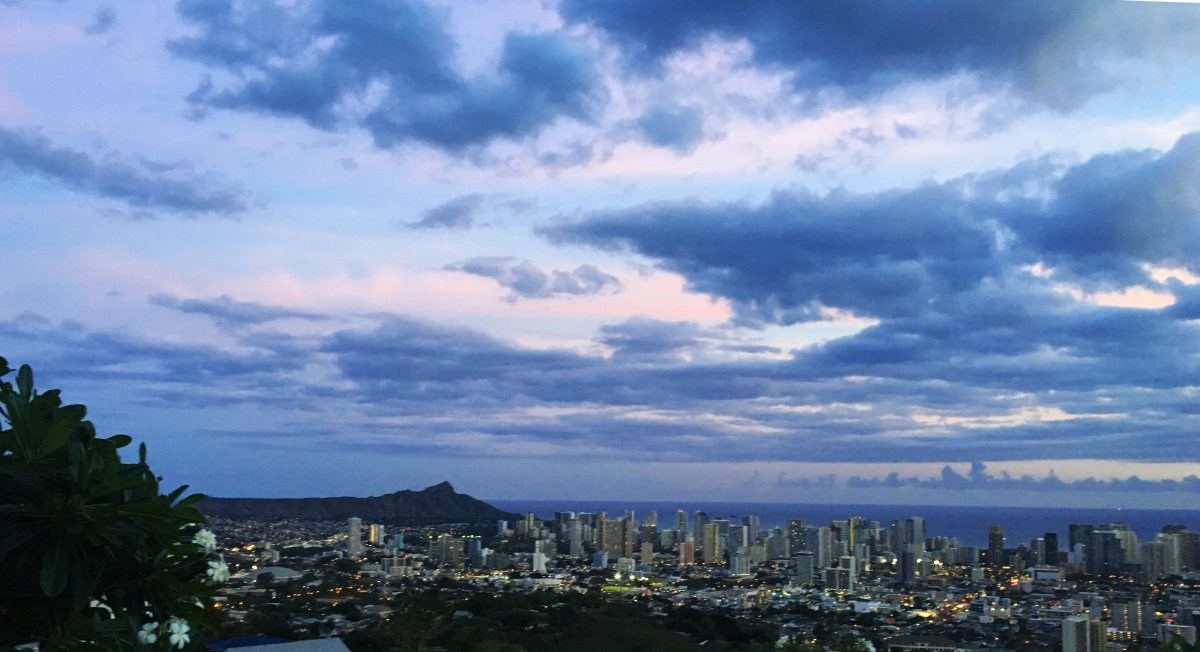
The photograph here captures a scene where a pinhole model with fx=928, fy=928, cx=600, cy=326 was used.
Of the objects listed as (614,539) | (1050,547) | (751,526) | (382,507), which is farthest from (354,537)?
(1050,547)

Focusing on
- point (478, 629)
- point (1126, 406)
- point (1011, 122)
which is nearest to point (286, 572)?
point (478, 629)

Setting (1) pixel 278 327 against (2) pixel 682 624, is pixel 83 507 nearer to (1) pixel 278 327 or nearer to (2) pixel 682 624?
(2) pixel 682 624

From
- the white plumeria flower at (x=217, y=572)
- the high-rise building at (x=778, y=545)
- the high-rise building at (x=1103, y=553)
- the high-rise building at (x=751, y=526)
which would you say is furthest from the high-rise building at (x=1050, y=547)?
the white plumeria flower at (x=217, y=572)

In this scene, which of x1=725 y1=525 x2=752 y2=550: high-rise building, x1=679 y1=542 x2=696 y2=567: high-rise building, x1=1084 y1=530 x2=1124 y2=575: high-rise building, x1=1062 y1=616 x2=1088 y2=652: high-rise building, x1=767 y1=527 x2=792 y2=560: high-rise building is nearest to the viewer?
x1=1062 y1=616 x2=1088 y2=652: high-rise building

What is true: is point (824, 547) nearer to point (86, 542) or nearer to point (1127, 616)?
point (1127, 616)

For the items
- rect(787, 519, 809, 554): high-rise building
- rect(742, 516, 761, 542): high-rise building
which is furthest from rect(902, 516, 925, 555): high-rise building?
rect(742, 516, 761, 542): high-rise building

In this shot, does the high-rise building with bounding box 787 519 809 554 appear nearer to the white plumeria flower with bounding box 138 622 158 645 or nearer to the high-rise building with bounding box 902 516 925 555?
the high-rise building with bounding box 902 516 925 555
